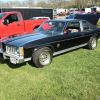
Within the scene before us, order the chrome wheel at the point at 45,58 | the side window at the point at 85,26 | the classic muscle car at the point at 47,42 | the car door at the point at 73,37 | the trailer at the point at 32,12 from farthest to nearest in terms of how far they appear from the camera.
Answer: the trailer at the point at 32,12 < the side window at the point at 85,26 < the car door at the point at 73,37 < the chrome wheel at the point at 45,58 < the classic muscle car at the point at 47,42

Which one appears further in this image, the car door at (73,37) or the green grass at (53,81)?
the car door at (73,37)

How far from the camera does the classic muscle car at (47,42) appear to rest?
3861 millimetres

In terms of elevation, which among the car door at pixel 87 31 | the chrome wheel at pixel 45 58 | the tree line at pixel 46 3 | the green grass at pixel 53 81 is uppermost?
the tree line at pixel 46 3

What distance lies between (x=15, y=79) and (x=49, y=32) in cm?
221

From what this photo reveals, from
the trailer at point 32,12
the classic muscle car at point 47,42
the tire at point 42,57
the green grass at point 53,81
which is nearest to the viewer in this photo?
the green grass at point 53,81

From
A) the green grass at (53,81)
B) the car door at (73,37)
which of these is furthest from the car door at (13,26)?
the car door at (73,37)

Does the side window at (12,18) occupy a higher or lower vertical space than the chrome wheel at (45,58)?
higher

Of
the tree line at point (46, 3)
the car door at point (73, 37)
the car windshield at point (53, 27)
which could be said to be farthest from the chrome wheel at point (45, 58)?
the tree line at point (46, 3)

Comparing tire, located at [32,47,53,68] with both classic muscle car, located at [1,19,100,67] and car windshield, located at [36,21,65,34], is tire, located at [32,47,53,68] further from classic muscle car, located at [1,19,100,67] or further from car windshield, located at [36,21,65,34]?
car windshield, located at [36,21,65,34]

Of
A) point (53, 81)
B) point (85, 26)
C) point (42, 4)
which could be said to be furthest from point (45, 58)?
point (42, 4)

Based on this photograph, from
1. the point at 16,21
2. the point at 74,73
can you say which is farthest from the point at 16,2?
the point at 74,73

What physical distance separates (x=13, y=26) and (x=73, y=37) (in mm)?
3538

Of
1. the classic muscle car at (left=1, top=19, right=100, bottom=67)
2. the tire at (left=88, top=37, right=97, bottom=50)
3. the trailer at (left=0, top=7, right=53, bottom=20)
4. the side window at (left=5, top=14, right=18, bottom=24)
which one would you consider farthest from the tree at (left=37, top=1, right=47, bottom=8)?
the classic muscle car at (left=1, top=19, right=100, bottom=67)

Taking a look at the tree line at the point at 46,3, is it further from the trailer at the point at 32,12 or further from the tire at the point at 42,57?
the tire at the point at 42,57
